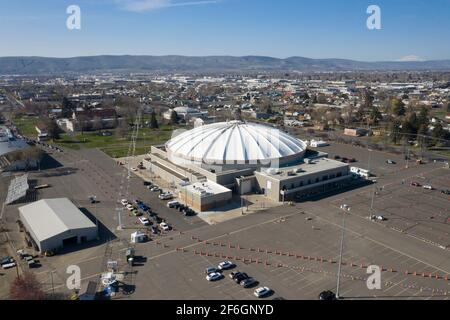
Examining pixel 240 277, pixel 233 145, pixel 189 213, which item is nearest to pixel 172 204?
pixel 189 213

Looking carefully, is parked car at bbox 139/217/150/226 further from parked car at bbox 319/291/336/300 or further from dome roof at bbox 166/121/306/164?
parked car at bbox 319/291/336/300

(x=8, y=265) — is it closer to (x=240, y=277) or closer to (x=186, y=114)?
(x=240, y=277)

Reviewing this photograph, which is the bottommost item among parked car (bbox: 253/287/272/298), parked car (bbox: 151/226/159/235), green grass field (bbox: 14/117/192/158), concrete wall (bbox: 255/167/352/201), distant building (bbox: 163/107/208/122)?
parked car (bbox: 253/287/272/298)

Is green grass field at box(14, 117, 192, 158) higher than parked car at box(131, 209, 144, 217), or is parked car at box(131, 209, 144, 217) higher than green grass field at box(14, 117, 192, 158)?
green grass field at box(14, 117, 192, 158)

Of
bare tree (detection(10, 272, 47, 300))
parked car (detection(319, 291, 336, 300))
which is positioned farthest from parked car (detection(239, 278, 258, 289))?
bare tree (detection(10, 272, 47, 300))

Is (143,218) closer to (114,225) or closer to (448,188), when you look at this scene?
(114,225)

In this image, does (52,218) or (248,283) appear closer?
(248,283)

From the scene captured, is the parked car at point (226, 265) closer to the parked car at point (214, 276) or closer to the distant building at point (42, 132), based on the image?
the parked car at point (214, 276)

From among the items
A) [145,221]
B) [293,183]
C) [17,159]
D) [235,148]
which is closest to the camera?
[145,221]

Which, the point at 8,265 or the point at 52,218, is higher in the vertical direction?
the point at 52,218
